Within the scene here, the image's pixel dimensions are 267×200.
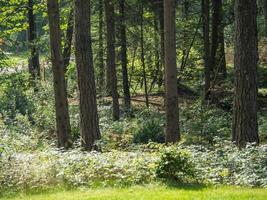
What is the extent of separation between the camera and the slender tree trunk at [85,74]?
42.0 feet

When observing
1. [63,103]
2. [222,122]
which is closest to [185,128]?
[222,122]

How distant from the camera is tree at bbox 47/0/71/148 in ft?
46.1

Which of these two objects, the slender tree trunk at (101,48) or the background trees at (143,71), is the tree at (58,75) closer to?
the background trees at (143,71)

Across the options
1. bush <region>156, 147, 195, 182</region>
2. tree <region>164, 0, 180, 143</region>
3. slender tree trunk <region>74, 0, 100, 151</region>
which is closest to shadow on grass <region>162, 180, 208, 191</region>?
bush <region>156, 147, 195, 182</region>

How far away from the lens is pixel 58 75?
14.2 metres

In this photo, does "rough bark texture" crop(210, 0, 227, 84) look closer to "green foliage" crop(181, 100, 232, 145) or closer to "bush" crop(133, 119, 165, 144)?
"green foliage" crop(181, 100, 232, 145)

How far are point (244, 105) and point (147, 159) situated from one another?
2888 millimetres

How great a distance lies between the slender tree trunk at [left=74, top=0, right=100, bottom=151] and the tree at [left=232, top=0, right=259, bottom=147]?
146 inches

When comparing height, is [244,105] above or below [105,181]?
above

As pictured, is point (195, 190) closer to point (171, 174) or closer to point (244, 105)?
point (171, 174)

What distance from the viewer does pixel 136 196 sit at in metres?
8.38

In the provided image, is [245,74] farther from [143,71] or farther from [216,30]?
[143,71]

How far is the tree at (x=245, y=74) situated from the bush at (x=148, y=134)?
559cm

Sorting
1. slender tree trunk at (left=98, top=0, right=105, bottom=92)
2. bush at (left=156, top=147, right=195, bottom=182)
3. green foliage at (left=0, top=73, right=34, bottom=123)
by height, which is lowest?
bush at (left=156, top=147, right=195, bottom=182)
